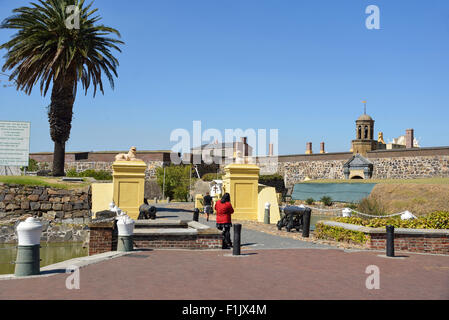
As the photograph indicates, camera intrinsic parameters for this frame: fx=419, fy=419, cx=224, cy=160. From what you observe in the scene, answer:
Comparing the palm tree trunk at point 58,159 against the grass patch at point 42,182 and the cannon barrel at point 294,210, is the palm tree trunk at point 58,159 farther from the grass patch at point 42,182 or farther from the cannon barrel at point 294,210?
the cannon barrel at point 294,210

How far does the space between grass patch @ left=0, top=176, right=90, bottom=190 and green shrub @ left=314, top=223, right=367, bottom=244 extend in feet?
50.4

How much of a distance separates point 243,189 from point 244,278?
15375 millimetres

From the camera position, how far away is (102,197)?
22.9 metres

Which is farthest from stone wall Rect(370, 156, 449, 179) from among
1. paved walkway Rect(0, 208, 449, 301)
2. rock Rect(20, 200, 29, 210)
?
rock Rect(20, 200, 29, 210)

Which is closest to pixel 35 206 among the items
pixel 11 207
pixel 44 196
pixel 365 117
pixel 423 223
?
pixel 44 196

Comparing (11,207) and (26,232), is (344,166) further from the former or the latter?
(26,232)

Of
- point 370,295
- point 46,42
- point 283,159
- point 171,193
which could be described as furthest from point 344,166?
point 370,295

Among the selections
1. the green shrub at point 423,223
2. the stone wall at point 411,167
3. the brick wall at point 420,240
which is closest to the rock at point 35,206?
the green shrub at point 423,223

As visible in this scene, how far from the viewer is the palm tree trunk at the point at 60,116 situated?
88.4ft

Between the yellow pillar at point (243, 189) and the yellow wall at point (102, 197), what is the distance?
6556mm

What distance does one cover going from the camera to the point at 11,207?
2316 cm
